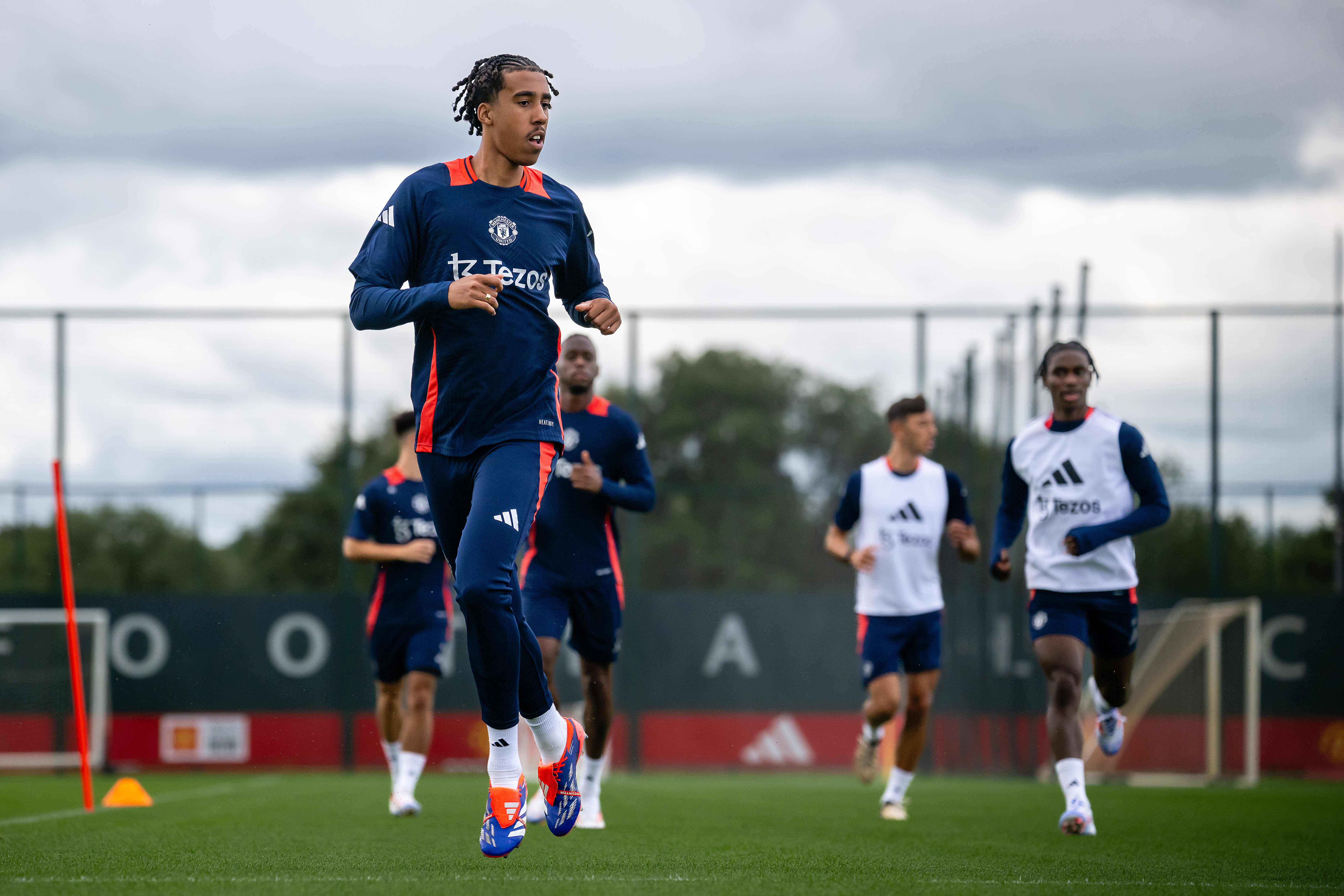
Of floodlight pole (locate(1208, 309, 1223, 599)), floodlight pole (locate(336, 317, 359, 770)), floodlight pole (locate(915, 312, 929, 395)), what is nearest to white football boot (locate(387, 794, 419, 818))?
floodlight pole (locate(336, 317, 359, 770))

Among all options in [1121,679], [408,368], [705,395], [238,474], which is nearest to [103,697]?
[238,474]

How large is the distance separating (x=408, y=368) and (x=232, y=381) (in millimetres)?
1986

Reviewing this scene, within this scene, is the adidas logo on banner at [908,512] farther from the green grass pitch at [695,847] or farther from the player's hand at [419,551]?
the player's hand at [419,551]

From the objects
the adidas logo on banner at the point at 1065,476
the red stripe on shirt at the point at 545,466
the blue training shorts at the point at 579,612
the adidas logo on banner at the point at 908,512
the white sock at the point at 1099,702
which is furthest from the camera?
the adidas logo on banner at the point at 908,512

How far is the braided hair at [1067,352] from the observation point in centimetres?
687

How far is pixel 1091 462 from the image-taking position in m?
6.91

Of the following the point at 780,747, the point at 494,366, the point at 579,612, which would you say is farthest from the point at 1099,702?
the point at 780,747

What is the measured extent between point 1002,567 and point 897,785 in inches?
63.6

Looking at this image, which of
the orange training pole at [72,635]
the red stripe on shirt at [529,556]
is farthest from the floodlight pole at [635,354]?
the red stripe on shirt at [529,556]

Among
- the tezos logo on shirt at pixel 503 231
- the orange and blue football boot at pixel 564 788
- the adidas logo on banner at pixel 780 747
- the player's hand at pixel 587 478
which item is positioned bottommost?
the adidas logo on banner at pixel 780 747

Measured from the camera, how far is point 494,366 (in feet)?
14.9

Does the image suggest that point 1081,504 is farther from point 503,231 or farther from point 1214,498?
point 1214,498

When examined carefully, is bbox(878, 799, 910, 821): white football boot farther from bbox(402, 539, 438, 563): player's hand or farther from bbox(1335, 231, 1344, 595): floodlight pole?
bbox(1335, 231, 1344, 595): floodlight pole

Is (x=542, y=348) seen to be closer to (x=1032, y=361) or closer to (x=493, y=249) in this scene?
(x=493, y=249)
